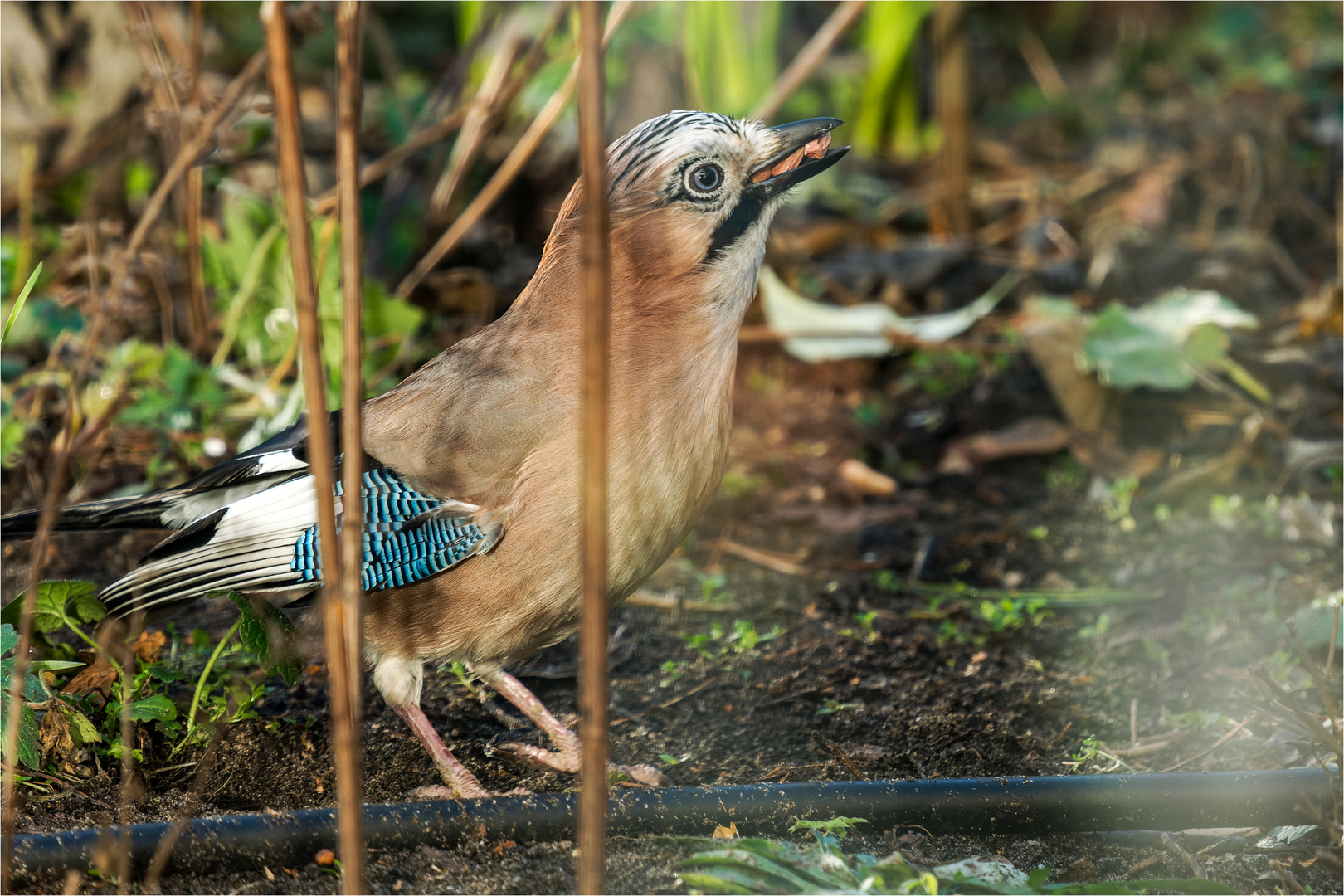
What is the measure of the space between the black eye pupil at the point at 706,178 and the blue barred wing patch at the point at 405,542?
2.43ft

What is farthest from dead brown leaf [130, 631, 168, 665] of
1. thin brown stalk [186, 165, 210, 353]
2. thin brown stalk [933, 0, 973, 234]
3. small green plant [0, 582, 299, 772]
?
thin brown stalk [933, 0, 973, 234]

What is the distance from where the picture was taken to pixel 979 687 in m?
2.64

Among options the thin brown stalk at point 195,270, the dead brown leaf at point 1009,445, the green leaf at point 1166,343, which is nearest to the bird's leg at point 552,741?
the thin brown stalk at point 195,270

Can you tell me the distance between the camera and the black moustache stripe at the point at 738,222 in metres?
2.15

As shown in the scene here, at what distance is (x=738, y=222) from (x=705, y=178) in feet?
0.34

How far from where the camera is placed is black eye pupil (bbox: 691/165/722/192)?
6.94ft

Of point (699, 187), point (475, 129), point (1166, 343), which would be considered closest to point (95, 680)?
point (699, 187)

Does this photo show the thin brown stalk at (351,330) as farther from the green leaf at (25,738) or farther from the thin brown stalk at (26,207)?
the thin brown stalk at (26,207)

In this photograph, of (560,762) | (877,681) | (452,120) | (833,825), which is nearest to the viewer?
(833,825)

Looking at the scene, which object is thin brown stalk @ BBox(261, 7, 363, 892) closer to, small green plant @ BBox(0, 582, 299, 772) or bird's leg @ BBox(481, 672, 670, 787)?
small green plant @ BBox(0, 582, 299, 772)

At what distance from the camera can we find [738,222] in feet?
7.10

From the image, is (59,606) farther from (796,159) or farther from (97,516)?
(796,159)

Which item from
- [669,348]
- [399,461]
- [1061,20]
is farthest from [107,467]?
[1061,20]

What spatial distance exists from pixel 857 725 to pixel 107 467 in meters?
2.35
